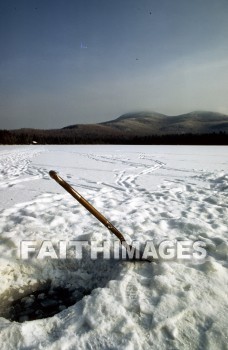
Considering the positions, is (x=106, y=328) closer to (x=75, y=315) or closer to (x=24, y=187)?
(x=75, y=315)

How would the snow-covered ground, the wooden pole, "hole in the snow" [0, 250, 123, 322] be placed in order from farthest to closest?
"hole in the snow" [0, 250, 123, 322], the wooden pole, the snow-covered ground

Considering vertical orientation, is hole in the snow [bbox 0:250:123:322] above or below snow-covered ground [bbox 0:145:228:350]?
below

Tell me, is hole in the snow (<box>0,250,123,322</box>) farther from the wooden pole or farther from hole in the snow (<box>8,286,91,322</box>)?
the wooden pole

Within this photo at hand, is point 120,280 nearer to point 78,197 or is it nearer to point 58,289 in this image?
point 58,289

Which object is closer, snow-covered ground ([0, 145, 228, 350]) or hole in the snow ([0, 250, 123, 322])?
snow-covered ground ([0, 145, 228, 350])

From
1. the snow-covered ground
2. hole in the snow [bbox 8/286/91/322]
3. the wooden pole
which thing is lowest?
hole in the snow [bbox 8/286/91/322]

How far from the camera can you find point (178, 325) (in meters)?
2.15

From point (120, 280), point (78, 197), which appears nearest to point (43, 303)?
point (120, 280)

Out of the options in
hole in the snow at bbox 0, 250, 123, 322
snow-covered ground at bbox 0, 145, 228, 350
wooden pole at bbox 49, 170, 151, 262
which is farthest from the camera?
hole in the snow at bbox 0, 250, 123, 322

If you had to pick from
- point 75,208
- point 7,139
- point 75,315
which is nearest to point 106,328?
point 75,315

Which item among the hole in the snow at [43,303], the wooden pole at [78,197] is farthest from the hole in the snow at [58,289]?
the wooden pole at [78,197]

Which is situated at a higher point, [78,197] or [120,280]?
[78,197]

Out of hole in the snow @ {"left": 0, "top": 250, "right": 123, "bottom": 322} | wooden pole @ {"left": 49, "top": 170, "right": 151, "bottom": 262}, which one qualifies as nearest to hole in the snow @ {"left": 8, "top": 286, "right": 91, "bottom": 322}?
hole in the snow @ {"left": 0, "top": 250, "right": 123, "bottom": 322}

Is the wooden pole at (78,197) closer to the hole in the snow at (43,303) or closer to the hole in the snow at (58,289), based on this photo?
the hole in the snow at (58,289)
